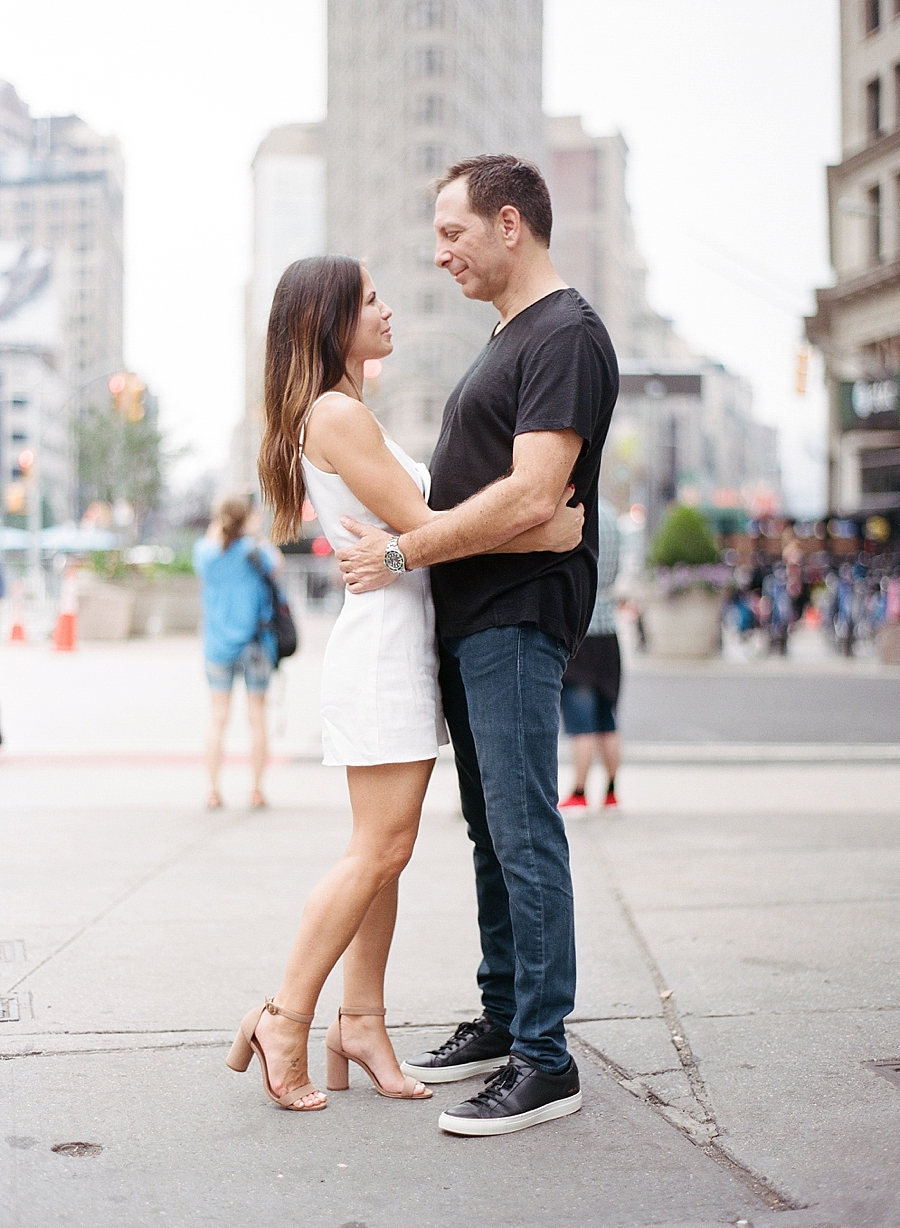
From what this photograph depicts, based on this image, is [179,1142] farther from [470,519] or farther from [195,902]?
[195,902]

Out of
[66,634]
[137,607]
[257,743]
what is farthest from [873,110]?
[257,743]

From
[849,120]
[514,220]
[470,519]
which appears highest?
[849,120]

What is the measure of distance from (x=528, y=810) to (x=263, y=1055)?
2.61 feet

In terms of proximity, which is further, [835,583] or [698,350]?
[698,350]

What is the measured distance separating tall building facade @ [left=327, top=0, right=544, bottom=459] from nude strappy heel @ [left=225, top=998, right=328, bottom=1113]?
8602 centimetres

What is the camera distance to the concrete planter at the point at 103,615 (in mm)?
24750

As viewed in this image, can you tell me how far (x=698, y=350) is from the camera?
619ft

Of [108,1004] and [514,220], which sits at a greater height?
[514,220]

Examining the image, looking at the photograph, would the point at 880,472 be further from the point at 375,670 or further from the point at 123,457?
the point at 375,670

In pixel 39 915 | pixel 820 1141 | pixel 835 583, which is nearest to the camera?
pixel 820 1141

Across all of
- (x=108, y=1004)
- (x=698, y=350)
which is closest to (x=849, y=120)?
(x=108, y=1004)

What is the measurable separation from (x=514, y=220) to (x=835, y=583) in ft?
82.3

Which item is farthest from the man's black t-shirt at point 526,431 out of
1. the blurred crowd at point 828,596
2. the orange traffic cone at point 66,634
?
the blurred crowd at point 828,596

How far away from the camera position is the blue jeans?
3.01m
